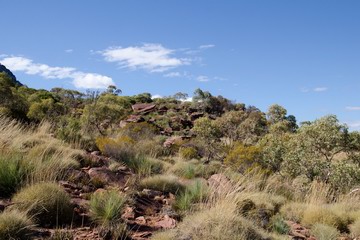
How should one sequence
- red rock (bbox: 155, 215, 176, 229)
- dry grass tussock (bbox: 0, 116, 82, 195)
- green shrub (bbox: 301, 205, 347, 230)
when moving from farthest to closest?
green shrub (bbox: 301, 205, 347, 230)
dry grass tussock (bbox: 0, 116, 82, 195)
red rock (bbox: 155, 215, 176, 229)

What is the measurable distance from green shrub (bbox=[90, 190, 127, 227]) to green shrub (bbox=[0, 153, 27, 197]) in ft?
4.23

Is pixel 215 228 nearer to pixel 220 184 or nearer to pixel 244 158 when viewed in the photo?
pixel 220 184

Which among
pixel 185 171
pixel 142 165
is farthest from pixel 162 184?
pixel 185 171

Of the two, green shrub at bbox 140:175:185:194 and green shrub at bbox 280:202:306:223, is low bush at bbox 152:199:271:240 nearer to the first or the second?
green shrub at bbox 140:175:185:194

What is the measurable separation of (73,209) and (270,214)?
4.30 m

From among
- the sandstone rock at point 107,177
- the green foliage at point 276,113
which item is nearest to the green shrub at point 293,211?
the sandstone rock at point 107,177

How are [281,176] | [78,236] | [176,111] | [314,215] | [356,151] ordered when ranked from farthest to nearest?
[176,111]
[356,151]
[281,176]
[314,215]
[78,236]

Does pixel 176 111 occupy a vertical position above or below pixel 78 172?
above

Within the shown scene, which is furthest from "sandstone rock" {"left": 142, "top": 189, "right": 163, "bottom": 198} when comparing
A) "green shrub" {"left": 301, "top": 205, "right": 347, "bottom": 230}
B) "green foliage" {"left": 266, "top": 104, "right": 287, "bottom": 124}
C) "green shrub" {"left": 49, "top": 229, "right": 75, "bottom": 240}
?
"green foliage" {"left": 266, "top": 104, "right": 287, "bottom": 124}

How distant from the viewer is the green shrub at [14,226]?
4.21 m

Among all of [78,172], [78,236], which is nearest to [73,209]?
[78,236]

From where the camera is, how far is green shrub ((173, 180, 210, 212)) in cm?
663

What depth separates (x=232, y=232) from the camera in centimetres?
516

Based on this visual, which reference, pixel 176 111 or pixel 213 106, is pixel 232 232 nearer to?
pixel 176 111
